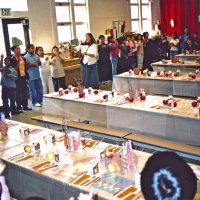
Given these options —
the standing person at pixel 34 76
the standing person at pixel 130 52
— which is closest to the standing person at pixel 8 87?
the standing person at pixel 34 76

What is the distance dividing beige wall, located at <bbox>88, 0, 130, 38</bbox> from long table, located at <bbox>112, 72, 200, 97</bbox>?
4.80 m

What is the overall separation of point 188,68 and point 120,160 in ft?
19.8

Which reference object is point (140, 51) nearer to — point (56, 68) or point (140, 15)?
point (56, 68)

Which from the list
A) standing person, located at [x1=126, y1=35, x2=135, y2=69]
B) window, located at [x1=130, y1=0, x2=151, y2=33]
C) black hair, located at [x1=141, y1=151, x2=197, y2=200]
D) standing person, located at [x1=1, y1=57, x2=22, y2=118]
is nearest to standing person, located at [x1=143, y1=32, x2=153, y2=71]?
standing person, located at [x1=126, y1=35, x2=135, y2=69]

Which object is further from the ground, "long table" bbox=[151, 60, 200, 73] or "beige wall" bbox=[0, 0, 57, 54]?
"beige wall" bbox=[0, 0, 57, 54]

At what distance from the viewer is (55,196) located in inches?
130

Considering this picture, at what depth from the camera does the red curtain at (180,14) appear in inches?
685

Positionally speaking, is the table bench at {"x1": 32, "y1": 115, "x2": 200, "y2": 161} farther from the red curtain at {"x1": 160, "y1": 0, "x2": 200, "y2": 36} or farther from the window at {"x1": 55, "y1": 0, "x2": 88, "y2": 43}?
the red curtain at {"x1": 160, "y1": 0, "x2": 200, "y2": 36}

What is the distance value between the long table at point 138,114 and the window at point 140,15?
10.1 m

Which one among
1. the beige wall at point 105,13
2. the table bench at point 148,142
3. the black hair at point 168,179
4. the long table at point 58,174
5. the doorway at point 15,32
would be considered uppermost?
the beige wall at point 105,13

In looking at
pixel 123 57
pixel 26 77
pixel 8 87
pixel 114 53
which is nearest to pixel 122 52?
pixel 123 57

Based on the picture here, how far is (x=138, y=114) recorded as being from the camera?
17.4 feet

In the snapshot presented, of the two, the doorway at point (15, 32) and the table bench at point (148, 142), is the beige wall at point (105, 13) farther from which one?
the table bench at point (148, 142)

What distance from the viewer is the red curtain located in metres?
17.4
